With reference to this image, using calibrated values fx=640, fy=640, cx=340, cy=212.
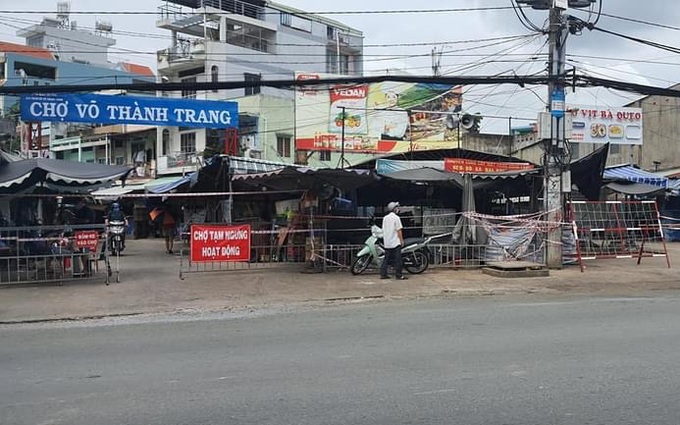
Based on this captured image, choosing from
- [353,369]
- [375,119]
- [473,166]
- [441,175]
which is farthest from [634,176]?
[353,369]

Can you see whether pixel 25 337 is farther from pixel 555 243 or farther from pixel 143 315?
pixel 555 243

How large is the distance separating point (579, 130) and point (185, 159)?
24.2 metres

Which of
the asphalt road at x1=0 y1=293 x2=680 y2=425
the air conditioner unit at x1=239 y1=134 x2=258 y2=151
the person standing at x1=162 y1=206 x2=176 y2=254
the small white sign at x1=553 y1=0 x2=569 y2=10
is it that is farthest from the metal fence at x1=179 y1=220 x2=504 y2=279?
the air conditioner unit at x1=239 y1=134 x2=258 y2=151

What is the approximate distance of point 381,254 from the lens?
15242 mm

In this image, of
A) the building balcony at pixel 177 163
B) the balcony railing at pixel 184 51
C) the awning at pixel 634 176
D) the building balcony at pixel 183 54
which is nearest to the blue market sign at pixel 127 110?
the awning at pixel 634 176

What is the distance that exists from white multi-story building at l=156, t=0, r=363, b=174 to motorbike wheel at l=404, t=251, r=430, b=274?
899 inches

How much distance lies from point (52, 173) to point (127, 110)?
352cm

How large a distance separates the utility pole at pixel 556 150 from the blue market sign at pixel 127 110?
8.65 m

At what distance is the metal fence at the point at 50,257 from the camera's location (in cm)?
1377

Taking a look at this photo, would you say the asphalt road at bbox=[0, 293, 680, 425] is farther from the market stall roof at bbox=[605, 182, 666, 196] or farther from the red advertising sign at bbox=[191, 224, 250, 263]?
the market stall roof at bbox=[605, 182, 666, 196]

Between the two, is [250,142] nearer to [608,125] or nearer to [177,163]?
[177,163]

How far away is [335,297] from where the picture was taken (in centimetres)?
1227

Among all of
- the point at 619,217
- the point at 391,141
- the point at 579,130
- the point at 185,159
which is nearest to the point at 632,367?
the point at 619,217

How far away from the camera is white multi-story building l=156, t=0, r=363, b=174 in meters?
40.4
